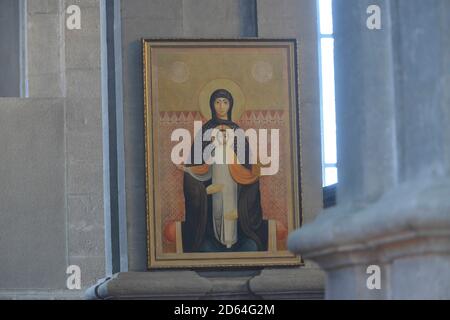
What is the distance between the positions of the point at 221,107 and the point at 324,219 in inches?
262

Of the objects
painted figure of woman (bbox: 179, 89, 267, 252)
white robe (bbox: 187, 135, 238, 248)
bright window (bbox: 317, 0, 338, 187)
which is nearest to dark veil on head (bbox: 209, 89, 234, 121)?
painted figure of woman (bbox: 179, 89, 267, 252)

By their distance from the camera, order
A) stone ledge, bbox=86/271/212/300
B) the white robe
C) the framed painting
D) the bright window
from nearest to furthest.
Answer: stone ledge, bbox=86/271/212/300 < the framed painting < the white robe < the bright window

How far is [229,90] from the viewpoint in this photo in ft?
40.4

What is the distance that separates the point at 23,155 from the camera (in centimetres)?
1675

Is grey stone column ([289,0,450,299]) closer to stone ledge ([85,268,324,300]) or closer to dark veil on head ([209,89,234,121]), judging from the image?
stone ledge ([85,268,324,300])

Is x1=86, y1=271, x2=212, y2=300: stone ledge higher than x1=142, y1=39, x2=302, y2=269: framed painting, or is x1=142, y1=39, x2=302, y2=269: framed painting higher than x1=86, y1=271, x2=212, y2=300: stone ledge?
x1=142, y1=39, x2=302, y2=269: framed painting

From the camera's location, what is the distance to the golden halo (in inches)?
480

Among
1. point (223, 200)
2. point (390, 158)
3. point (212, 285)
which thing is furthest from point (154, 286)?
point (390, 158)

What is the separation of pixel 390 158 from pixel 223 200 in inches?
266

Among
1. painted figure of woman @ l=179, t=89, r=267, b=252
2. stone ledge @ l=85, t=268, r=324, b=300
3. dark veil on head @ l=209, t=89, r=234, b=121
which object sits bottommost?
stone ledge @ l=85, t=268, r=324, b=300

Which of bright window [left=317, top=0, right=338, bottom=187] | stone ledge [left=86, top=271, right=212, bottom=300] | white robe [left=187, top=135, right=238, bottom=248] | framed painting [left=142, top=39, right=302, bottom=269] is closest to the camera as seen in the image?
stone ledge [left=86, top=271, right=212, bottom=300]

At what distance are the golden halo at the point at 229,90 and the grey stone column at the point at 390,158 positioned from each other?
6.27m

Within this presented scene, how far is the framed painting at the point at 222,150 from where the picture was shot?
12.0 m

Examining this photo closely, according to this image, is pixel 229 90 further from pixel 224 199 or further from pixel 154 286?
pixel 154 286
